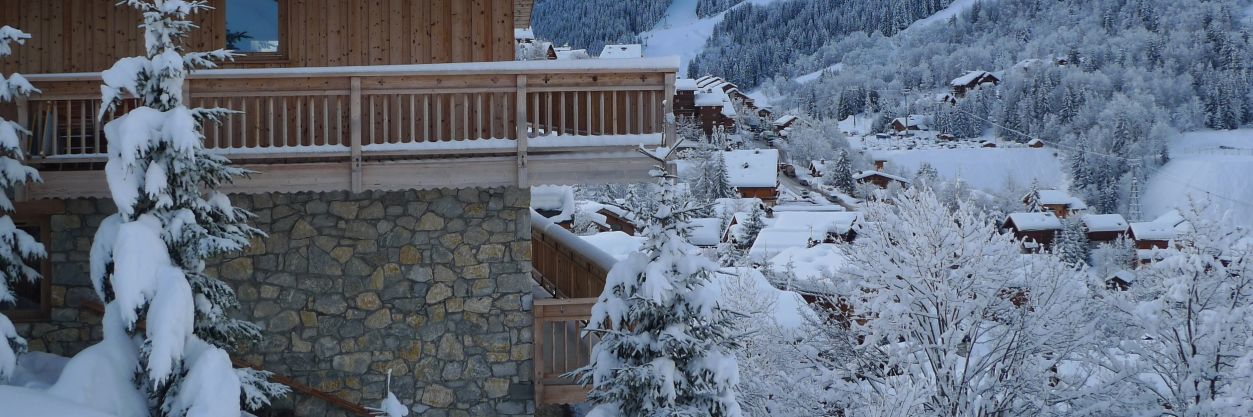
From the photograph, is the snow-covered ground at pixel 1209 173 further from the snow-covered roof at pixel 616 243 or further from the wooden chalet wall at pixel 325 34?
the wooden chalet wall at pixel 325 34

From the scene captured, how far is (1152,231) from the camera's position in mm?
56469

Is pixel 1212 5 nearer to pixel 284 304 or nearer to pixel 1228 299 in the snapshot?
pixel 1228 299

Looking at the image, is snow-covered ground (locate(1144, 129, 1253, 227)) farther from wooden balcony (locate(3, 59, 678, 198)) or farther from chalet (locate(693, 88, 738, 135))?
wooden balcony (locate(3, 59, 678, 198))

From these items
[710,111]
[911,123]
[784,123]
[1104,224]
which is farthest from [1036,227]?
[911,123]

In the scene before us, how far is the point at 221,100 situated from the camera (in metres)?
7.72

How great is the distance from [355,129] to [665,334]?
3.26m

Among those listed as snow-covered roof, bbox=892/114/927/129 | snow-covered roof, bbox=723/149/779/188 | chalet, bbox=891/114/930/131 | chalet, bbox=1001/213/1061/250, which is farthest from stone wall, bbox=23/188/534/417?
snow-covered roof, bbox=892/114/927/129

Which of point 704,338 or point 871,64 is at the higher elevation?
point 871,64

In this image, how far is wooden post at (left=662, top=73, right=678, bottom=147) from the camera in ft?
24.6

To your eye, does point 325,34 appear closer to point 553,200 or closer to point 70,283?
point 70,283

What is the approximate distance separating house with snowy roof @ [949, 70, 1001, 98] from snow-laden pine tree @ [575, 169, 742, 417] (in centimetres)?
12407

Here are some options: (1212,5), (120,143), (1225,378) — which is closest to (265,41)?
(120,143)

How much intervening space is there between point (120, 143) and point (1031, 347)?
48.0ft

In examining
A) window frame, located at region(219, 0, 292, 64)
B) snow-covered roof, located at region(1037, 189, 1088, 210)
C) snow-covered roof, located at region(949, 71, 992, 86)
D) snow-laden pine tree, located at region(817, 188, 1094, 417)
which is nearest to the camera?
window frame, located at region(219, 0, 292, 64)
